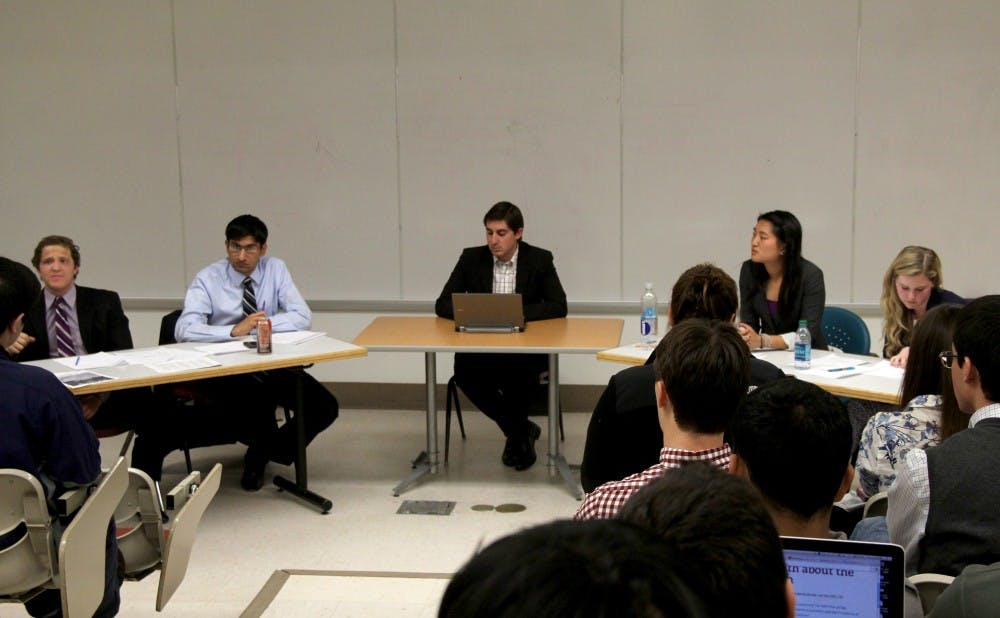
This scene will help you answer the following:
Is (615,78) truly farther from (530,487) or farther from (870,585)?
(870,585)

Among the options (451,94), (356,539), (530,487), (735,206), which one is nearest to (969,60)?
(735,206)

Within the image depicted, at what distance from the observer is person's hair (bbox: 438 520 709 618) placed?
Answer: 0.62 m

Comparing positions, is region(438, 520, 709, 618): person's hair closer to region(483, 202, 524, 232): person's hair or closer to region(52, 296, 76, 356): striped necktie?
region(52, 296, 76, 356): striped necktie

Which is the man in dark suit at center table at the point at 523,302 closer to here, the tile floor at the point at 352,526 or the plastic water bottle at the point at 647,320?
the tile floor at the point at 352,526

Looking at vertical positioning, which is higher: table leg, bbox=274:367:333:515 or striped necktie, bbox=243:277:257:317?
striped necktie, bbox=243:277:257:317

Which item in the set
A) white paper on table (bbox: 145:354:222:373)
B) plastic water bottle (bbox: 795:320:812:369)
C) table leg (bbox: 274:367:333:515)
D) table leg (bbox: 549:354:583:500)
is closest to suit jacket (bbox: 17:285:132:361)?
white paper on table (bbox: 145:354:222:373)

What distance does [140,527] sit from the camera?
3068mm

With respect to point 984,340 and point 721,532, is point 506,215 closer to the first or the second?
point 984,340

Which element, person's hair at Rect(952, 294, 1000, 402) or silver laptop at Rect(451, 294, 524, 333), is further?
silver laptop at Rect(451, 294, 524, 333)

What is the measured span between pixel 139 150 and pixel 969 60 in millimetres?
5170

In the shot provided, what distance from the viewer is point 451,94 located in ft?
21.1

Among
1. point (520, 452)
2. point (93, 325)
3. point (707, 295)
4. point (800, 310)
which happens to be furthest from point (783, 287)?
point (93, 325)

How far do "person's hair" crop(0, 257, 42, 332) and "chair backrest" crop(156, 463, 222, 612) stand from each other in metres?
0.70

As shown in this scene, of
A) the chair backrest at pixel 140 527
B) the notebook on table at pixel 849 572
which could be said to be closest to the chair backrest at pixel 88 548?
the chair backrest at pixel 140 527
